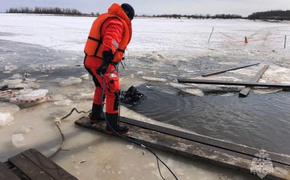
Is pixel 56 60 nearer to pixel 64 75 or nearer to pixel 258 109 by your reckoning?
pixel 64 75

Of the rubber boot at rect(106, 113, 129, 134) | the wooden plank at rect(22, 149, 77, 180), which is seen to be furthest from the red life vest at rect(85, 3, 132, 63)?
the wooden plank at rect(22, 149, 77, 180)

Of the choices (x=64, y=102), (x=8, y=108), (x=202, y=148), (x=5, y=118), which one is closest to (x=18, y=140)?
(x=5, y=118)

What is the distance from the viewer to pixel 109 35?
2.73m

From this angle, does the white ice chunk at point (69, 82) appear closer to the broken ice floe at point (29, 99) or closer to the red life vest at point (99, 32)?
the broken ice floe at point (29, 99)

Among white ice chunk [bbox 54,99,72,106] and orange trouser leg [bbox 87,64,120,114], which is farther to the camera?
white ice chunk [bbox 54,99,72,106]

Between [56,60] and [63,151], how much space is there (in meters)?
6.22

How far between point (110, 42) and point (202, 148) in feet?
5.43

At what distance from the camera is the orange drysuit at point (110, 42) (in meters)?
2.76

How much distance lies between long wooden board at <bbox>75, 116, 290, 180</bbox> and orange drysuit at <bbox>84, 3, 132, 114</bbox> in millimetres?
495

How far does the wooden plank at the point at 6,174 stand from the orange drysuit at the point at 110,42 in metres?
1.28

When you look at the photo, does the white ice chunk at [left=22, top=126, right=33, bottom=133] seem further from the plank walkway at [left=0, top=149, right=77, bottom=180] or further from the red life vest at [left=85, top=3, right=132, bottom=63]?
the red life vest at [left=85, top=3, right=132, bottom=63]

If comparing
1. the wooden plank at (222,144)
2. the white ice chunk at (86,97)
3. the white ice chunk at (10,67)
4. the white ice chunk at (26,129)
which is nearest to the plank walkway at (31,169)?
the white ice chunk at (26,129)

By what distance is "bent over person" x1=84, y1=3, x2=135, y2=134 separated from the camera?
2.74 meters

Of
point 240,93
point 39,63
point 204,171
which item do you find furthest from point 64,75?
point 204,171
